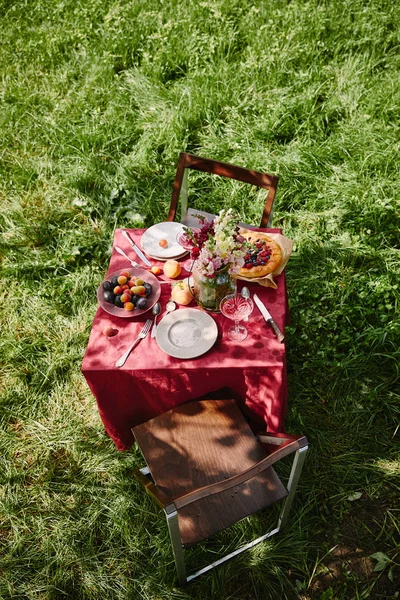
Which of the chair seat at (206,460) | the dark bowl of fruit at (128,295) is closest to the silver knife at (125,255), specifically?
the dark bowl of fruit at (128,295)

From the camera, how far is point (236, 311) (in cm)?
239

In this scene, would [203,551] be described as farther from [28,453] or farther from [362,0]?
[362,0]

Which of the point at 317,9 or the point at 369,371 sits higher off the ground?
the point at 317,9

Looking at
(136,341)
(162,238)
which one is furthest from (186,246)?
(136,341)

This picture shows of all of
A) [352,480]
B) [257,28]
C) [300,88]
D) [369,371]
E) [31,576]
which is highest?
[257,28]

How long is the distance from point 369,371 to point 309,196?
1.76m

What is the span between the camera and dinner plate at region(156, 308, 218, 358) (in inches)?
91.8

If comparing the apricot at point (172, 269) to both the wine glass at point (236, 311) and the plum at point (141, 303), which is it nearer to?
the plum at point (141, 303)

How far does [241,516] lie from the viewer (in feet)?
6.94

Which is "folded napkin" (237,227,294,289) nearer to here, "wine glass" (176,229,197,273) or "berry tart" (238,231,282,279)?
"berry tart" (238,231,282,279)

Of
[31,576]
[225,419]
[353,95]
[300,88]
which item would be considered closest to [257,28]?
[300,88]

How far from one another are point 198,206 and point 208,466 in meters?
2.59

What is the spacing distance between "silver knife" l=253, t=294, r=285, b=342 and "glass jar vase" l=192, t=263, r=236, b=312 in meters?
0.16

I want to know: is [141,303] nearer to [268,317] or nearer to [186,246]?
[186,246]
